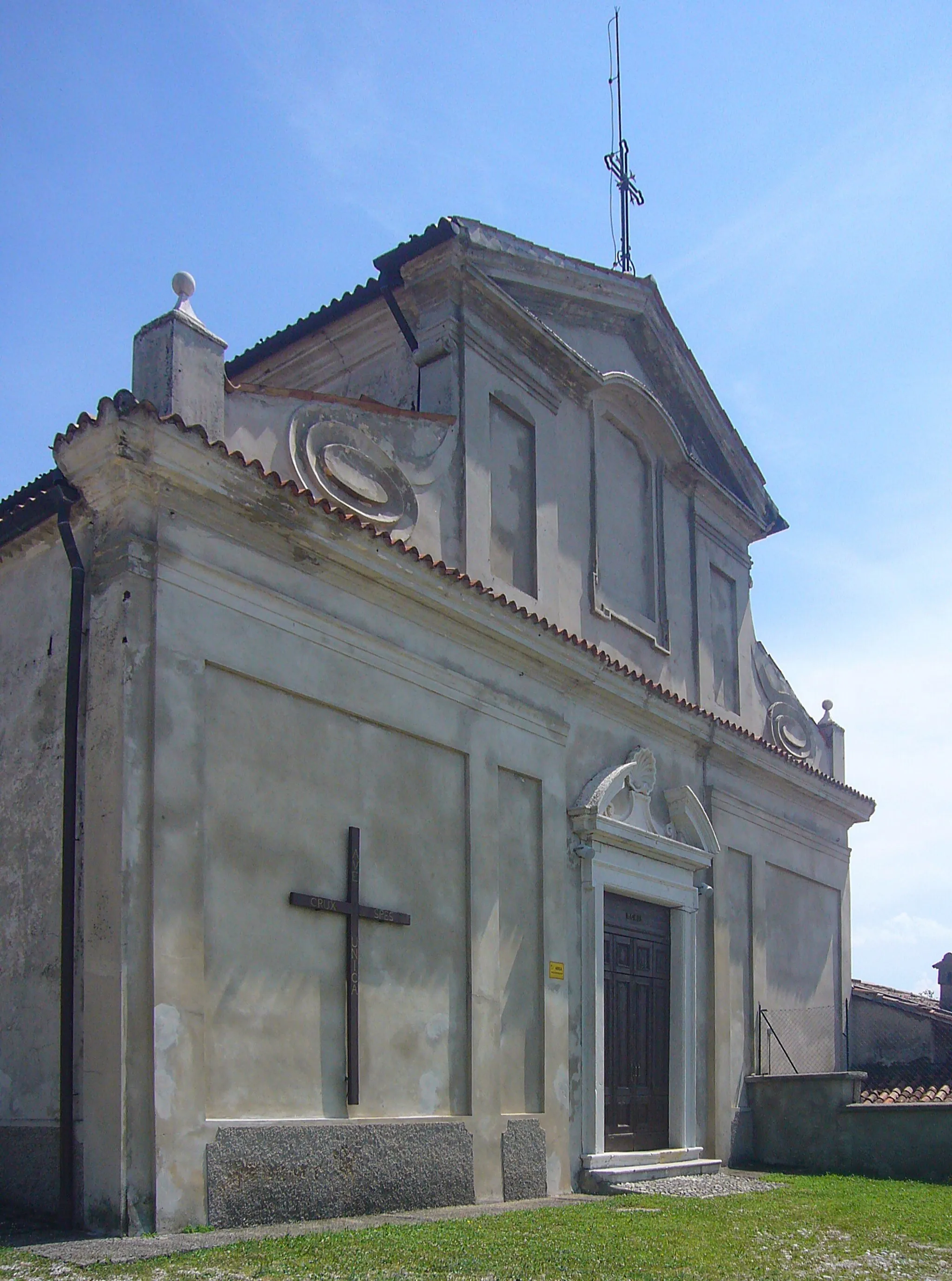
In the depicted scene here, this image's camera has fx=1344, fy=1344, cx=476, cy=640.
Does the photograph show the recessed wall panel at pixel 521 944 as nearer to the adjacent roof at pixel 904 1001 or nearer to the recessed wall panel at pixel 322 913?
the recessed wall panel at pixel 322 913

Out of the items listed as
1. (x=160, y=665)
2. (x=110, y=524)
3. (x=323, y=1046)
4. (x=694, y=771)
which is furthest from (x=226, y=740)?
(x=694, y=771)

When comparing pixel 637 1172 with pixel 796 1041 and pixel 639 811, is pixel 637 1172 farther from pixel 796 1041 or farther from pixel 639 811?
pixel 796 1041

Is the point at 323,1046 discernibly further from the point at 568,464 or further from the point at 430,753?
the point at 568,464

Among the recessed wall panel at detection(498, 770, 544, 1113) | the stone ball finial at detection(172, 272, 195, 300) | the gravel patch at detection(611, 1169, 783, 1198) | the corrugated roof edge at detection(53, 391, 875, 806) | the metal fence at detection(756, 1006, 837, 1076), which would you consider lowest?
the gravel patch at detection(611, 1169, 783, 1198)

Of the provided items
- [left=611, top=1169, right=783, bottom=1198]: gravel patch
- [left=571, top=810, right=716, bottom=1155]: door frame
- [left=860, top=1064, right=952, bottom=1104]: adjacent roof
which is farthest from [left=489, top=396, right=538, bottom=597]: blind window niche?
[left=860, top=1064, right=952, bottom=1104]: adjacent roof

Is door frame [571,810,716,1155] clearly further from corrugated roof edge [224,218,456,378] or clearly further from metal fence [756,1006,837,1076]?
corrugated roof edge [224,218,456,378]

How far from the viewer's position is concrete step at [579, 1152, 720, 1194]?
39.5ft

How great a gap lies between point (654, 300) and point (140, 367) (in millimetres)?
8366

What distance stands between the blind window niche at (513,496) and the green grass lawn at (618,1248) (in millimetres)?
5784

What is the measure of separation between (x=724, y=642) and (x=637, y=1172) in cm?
724

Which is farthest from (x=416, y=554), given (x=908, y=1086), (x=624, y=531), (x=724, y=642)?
(x=908, y=1086)

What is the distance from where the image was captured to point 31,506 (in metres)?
9.25

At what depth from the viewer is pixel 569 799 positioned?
1290 cm

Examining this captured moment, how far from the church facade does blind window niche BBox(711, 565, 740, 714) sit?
0.30 meters
